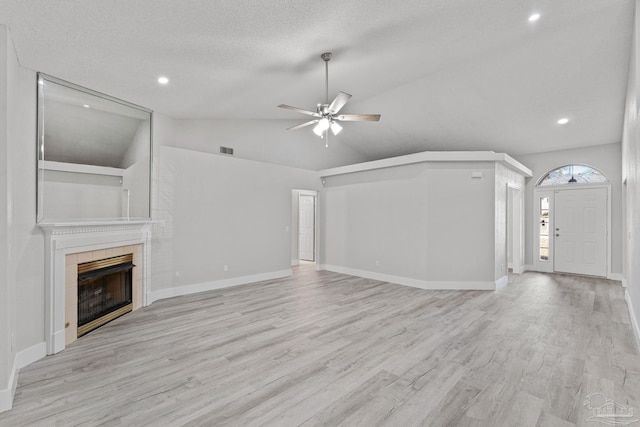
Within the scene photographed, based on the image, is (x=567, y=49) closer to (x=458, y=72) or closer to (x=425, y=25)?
(x=458, y=72)

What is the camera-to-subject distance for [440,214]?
5512 millimetres

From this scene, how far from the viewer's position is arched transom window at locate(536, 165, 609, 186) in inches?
260

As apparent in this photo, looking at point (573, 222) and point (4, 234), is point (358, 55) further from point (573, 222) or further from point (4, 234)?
point (573, 222)

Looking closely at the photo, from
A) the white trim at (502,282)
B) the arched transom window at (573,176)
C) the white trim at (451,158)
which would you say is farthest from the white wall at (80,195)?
the arched transom window at (573,176)

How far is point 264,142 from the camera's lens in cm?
670

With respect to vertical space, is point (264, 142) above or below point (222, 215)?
above

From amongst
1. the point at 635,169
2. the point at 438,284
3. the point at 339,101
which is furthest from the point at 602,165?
the point at 339,101

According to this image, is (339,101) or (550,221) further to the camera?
(550,221)

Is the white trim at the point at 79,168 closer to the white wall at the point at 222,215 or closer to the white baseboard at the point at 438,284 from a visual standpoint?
the white wall at the point at 222,215

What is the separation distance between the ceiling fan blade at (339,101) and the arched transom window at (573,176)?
20.5 ft

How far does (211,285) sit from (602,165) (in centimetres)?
851

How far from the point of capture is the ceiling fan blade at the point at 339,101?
3.37 meters

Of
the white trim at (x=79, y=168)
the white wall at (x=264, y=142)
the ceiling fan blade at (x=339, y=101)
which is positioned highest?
the white wall at (x=264, y=142)

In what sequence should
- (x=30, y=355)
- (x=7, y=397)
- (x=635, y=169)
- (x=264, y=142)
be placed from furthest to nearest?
(x=264, y=142), (x=635, y=169), (x=30, y=355), (x=7, y=397)
